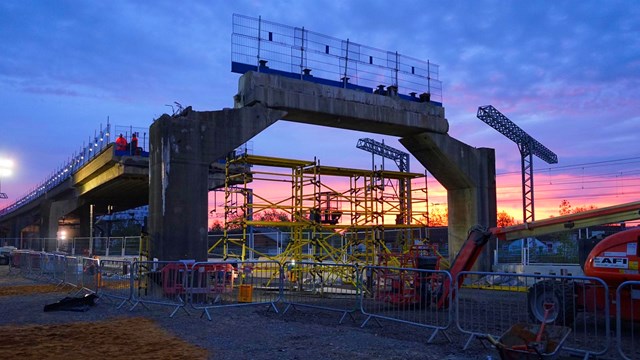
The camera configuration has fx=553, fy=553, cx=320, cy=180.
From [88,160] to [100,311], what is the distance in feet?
72.6

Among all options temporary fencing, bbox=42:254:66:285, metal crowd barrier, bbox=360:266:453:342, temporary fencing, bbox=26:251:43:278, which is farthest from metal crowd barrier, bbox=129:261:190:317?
temporary fencing, bbox=26:251:43:278

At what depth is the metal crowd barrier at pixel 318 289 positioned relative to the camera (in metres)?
14.5

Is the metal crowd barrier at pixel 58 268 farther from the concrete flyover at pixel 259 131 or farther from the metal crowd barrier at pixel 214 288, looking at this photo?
the metal crowd barrier at pixel 214 288

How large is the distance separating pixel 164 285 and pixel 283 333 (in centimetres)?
497

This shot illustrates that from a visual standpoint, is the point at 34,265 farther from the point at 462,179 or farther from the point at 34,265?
the point at 462,179

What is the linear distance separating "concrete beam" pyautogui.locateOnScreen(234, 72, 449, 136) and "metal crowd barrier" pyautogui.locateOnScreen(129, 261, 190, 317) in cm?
593

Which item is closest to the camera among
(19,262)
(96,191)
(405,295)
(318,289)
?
(405,295)

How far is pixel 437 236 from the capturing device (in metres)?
62.5

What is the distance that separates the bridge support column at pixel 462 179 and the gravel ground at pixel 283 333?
10.6 meters

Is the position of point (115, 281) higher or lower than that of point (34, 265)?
higher

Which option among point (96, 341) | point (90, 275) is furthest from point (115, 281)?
point (96, 341)

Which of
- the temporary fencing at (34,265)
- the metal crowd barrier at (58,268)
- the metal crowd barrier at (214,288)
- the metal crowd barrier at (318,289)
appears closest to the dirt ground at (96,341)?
the metal crowd barrier at (214,288)

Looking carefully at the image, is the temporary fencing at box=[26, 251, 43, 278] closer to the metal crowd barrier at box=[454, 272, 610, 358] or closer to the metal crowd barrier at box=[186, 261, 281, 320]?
the metal crowd barrier at box=[186, 261, 281, 320]

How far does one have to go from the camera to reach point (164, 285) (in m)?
14.2
